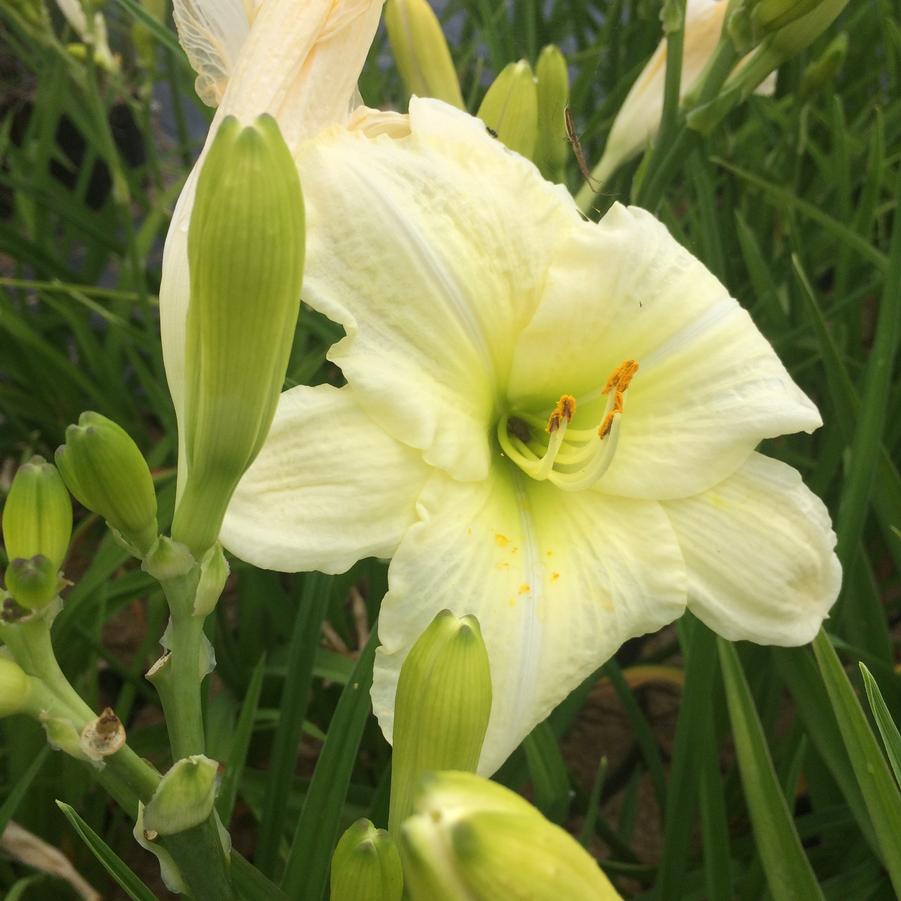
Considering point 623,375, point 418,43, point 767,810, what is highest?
point 418,43

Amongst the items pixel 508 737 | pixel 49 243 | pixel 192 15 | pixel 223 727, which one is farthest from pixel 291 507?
pixel 49 243

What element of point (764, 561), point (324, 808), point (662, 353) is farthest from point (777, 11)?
point (324, 808)

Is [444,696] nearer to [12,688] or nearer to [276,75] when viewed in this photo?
[12,688]

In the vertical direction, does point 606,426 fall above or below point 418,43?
below

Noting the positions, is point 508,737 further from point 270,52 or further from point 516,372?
point 270,52

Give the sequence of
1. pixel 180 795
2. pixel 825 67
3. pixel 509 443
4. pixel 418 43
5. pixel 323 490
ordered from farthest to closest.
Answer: pixel 825 67 < pixel 418 43 < pixel 509 443 < pixel 323 490 < pixel 180 795
